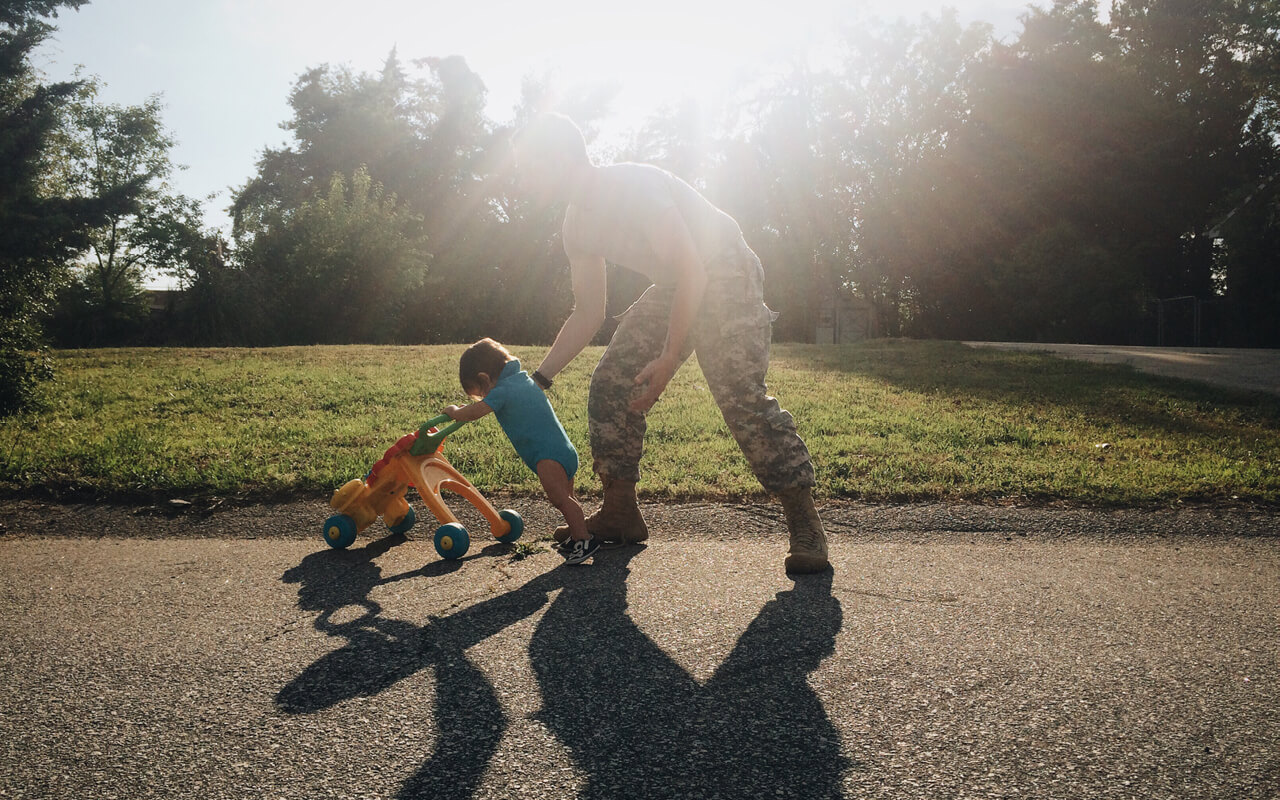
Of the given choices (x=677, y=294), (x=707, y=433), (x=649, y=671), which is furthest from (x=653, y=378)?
(x=707, y=433)

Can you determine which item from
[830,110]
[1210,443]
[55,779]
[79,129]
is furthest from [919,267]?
[79,129]

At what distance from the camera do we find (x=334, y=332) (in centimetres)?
2069

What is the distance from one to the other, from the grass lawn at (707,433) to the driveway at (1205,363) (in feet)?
1.99

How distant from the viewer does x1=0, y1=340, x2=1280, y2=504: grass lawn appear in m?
5.19

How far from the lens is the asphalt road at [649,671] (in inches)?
76.5

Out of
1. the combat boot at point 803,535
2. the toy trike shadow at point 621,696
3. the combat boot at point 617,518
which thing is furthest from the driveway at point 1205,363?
the toy trike shadow at point 621,696

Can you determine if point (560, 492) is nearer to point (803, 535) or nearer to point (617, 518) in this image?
point (617, 518)

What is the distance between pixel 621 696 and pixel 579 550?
139 centimetres

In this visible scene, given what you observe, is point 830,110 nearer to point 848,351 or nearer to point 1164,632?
point 848,351

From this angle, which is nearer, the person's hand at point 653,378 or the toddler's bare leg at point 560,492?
the person's hand at point 653,378

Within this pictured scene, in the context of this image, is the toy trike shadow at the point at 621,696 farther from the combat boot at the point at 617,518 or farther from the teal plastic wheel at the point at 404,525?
the teal plastic wheel at the point at 404,525

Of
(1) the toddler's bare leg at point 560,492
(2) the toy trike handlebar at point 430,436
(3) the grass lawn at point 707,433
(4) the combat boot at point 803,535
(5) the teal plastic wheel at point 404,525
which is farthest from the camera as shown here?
(3) the grass lawn at point 707,433

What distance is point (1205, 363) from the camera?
11.7 meters

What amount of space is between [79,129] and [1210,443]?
136ft
